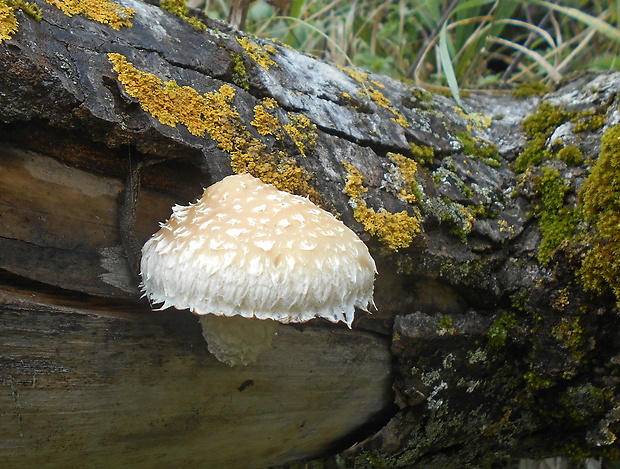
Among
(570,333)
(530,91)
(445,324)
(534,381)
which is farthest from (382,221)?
(530,91)

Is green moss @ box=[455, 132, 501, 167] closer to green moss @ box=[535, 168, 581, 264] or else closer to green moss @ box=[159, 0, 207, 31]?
green moss @ box=[535, 168, 581, 264]

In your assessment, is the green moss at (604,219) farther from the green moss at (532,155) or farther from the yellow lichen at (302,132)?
the yellow lichen at (302,132)

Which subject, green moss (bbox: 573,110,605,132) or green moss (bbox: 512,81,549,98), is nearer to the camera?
green moss (bbox: 573,110,605,132)

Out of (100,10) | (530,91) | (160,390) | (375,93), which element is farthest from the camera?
(530,91)

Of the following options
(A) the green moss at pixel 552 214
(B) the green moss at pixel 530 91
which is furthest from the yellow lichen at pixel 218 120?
(B) the green moss at pixel 530 91

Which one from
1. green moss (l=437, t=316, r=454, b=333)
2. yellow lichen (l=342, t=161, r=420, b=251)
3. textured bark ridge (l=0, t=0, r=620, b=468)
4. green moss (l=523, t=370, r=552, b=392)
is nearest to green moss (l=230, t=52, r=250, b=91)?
textured bark ridge (l=0, t=0, r=620, b=468)

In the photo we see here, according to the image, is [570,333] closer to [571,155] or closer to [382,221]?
[571,155]
